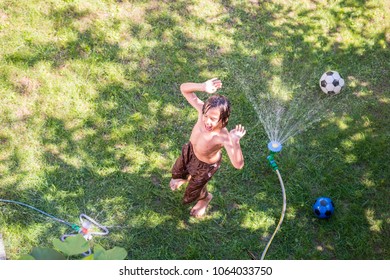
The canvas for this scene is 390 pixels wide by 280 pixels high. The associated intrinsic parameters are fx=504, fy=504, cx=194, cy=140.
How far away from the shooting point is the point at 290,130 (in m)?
5.68

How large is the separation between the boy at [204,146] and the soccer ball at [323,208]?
1.06 meters

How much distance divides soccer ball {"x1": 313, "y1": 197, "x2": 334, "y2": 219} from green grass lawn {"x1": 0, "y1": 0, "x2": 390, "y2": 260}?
4.1 inches

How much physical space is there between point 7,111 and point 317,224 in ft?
11.5

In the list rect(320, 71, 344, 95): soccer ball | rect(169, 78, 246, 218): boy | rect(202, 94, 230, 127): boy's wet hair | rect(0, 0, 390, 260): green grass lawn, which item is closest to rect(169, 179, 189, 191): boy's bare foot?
rect(169, 78, 246, 218): boy

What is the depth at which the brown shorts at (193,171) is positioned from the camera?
4516mm

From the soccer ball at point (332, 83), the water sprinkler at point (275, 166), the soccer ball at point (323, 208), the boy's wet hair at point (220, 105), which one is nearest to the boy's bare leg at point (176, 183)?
the water sprinkler at point (275, 166)

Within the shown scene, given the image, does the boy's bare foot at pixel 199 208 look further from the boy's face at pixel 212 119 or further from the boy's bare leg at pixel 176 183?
the boy's face at pixel 212 119

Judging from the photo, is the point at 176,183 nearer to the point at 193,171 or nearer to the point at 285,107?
the point at 193,171

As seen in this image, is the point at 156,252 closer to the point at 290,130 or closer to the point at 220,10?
the point at 290,130

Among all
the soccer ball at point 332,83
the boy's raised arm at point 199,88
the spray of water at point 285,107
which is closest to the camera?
the boy's raised arm at point 199,88

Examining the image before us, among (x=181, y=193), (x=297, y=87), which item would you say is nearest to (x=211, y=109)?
(x=181, y=193)

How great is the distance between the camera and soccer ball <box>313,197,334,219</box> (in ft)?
16.3

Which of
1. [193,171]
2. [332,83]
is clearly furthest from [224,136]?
[332,83]

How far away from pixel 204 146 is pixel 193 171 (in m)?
0.38
